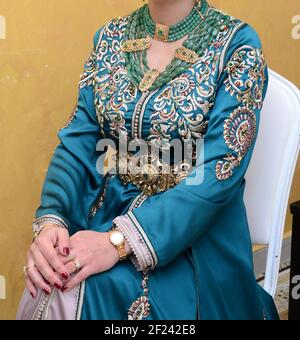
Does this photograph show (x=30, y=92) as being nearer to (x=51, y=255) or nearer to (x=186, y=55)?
(x=186, y=55)

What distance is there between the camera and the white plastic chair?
1.39 meters

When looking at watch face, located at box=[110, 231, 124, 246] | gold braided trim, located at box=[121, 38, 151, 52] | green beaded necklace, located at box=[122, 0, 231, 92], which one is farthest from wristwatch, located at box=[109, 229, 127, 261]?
gold braided trim, located at box=[121, 38, 151, 52]

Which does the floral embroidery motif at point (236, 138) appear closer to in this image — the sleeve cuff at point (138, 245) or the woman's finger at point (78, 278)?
the sleeve cuff at point (138, 245)

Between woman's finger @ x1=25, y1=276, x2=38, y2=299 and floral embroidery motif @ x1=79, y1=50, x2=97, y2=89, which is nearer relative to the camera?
woman's finger @ x1=25, y1=276, x2=38, y2=299

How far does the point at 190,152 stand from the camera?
1.30m

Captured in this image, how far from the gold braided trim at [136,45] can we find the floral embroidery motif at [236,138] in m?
0.27

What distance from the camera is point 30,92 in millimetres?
1701

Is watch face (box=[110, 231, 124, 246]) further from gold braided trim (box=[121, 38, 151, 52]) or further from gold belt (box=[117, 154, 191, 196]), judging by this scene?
gold braided trim (box=[121, 38, 151, 52])

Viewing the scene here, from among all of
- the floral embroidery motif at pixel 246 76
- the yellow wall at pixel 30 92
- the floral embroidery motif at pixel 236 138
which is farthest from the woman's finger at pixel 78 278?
the yellow wall at pixel 30 92

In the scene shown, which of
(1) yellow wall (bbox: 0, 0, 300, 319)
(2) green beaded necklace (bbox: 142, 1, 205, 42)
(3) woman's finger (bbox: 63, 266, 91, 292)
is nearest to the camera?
(3) woman's finger (bbox: 63, 266, 91, 292)

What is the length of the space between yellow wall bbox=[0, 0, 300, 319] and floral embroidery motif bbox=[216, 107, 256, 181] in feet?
2.19

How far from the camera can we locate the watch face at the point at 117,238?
45.9 inches

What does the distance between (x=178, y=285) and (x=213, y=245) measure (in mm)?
125
